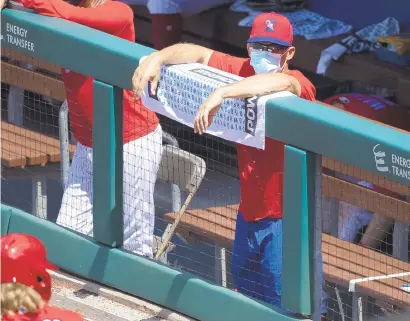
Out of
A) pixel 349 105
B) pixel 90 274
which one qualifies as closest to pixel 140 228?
pixel 90 274

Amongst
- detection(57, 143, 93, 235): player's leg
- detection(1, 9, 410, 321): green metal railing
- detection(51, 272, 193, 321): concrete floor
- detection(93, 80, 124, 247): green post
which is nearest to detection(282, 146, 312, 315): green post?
detection(1, 9, 410, 321): green metal railing

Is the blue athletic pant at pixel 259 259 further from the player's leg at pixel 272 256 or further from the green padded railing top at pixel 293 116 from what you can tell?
the green padded railing top at pixel 293 116

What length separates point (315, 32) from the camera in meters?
8.26

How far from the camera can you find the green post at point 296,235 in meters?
4.70

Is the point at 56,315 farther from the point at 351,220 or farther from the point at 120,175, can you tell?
the point at 351,220

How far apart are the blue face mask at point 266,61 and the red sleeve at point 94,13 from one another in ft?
2.30

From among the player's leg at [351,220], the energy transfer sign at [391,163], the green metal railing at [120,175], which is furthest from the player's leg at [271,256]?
the player's leg at [351,220]

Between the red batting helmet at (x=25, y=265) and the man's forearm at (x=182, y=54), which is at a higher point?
the man's forearm at (x=182, y=54)

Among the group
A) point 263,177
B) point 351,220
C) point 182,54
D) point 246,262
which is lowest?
point 351,220

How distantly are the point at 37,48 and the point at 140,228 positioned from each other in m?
0.89

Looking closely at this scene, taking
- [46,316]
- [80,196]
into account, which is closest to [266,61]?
[80,196]

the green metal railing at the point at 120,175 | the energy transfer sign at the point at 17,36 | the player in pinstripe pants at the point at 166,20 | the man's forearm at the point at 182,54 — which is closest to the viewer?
the green metal railing at the point at 120,175

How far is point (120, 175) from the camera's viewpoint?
5.31 metres

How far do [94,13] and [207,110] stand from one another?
1031 millimetres
